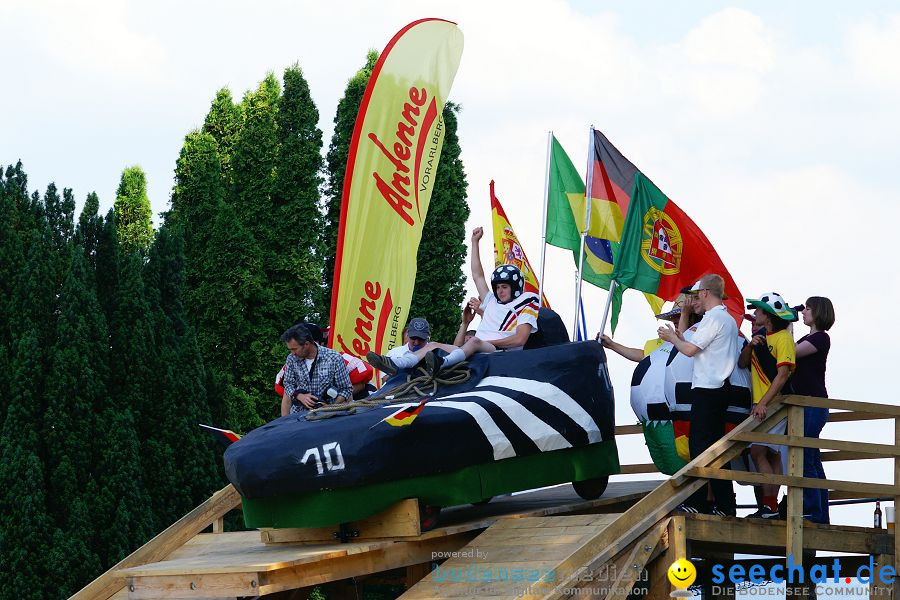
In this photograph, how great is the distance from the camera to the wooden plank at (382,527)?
27.5 ft

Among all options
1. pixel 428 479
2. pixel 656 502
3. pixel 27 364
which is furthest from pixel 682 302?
pixel 27 364

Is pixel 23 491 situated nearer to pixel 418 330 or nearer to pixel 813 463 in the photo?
pixel 418 330

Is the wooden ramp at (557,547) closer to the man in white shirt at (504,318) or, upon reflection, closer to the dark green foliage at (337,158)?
the man in white shirt at (504,318)

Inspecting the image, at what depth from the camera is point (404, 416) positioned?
8125 mm

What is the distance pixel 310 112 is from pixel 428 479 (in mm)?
13582

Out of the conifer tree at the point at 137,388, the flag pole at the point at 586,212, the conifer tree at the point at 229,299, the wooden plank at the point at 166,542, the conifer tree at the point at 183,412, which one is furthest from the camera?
the conifer tree at the point at 229,299

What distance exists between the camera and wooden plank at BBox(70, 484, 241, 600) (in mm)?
9820

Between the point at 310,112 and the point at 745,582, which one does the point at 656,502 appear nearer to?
the point at 745,582

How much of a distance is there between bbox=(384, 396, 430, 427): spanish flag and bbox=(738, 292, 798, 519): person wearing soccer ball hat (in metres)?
2.43

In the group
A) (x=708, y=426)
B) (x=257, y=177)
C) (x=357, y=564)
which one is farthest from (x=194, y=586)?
(x=257, y=177)

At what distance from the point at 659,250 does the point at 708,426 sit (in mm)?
2296

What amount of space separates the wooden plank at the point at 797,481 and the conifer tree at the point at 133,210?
15.1 m

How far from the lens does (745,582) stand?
36.8 ft

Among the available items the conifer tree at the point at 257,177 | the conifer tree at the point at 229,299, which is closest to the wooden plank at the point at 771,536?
the conifer tree at the point at 229,299
